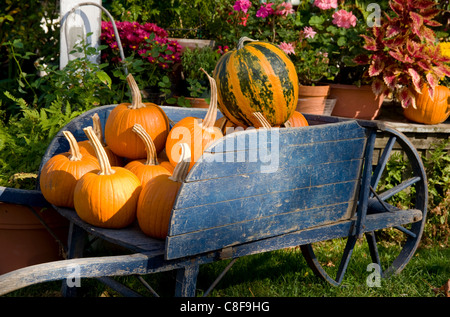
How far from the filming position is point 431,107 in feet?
11.8

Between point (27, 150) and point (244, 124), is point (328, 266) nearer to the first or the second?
point (244, 124)

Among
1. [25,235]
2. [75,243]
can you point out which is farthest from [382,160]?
[25,235]

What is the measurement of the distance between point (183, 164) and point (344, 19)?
2.22 m

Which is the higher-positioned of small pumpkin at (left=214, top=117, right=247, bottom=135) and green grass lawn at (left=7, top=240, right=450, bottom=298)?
small pumpkin at (left=214, top=117, right=247, bottom=135)

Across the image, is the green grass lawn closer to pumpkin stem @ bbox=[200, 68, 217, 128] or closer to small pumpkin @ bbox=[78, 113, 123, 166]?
small pumpkin @ bbox=[78, 113, 123, 166]

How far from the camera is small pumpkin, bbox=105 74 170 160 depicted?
2270mm

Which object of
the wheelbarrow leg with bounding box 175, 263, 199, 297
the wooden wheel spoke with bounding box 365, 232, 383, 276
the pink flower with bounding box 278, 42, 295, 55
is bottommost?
the wooden wheel spoke with bounding box 365, 232, 383, 276

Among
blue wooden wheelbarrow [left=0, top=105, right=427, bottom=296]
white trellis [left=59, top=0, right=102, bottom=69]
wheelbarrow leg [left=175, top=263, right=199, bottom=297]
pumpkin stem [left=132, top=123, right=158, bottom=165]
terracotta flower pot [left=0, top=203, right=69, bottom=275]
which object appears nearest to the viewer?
blue wooden wheelbarrow [left=0, top=105, right=427, bottom=296]

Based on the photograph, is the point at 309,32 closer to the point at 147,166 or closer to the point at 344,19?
the point at 344,19

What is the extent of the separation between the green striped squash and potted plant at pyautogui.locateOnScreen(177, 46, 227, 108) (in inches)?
43.7

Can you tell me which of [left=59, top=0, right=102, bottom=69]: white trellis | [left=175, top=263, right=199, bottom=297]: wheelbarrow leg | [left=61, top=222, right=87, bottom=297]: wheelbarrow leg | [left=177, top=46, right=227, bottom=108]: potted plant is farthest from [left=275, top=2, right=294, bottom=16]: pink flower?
[left=175, top=263, right=199, bottom=297]: wheelbarrow leg

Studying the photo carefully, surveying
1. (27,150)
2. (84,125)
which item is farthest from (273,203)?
(27,150)

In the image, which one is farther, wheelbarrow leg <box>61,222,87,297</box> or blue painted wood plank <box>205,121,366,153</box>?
wheelbarrow leg <box>61,222,87,297</box>

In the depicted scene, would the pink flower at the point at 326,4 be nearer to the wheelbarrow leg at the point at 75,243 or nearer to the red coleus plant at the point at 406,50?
the red coleus plant at the point at 406,50
